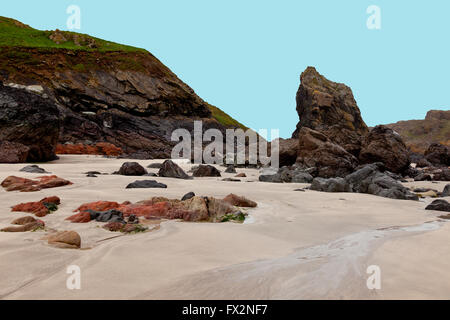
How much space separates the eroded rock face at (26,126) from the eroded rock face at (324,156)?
31.9ft

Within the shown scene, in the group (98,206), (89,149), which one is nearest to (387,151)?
(98,206)

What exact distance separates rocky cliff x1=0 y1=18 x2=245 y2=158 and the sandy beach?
2078 cm

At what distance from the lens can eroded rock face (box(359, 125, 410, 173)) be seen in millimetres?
13062

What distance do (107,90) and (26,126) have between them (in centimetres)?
1869

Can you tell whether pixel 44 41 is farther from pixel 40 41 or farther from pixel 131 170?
pixel 131 170

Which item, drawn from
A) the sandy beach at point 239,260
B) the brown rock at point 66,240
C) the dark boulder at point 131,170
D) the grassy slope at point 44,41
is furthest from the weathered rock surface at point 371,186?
the grassy slope at point 44,41

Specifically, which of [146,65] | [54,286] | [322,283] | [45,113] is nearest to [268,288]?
[322,283]

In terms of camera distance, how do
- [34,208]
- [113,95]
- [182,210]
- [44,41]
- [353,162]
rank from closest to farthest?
[34,208] → [182,210] → [353,162] → [113,95] → [44,41]

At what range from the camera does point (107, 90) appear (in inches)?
1128

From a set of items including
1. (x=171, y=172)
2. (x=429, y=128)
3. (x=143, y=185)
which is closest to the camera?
(x=143, y=185)

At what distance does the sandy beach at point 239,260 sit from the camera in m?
1.57

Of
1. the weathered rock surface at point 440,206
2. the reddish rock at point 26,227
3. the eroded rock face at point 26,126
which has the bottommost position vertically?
the weathered rock surface at point 440,206

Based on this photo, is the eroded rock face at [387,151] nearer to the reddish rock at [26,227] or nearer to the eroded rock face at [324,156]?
the eroded rock face at [324,156]

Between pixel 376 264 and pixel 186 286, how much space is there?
1272 millimetres
